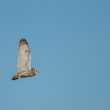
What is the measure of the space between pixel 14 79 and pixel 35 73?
2.08 metres

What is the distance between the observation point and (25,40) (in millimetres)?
77188

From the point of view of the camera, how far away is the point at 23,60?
76.7m

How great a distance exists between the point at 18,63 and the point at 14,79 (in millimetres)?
1649

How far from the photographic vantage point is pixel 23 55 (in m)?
76.5

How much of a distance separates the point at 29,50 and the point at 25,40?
1009mm

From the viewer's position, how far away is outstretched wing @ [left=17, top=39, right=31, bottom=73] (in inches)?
3009

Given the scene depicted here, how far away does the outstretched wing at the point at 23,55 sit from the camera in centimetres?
7644

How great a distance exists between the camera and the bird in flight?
76500 mm

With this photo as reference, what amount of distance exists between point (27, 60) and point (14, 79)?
2.08m

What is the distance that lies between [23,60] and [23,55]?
1.45ft

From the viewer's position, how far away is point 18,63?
7675 cm

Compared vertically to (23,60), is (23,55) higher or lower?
higher

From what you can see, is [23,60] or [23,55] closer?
[23,55]

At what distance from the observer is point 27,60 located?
76.8 meters
